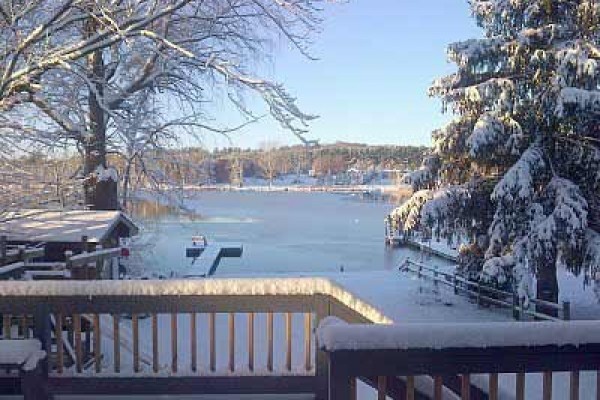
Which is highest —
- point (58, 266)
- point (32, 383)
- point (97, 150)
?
point (97, 150)

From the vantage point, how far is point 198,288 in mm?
4176

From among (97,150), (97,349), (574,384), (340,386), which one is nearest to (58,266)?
(97,150)

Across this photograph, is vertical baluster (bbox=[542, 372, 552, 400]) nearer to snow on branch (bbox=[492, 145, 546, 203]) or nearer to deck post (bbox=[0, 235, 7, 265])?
deck post (bbox=[0, 235, 7, 265])

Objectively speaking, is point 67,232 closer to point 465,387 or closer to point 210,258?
point 465,387

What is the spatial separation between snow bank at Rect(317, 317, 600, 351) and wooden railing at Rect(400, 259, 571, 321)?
378 inches

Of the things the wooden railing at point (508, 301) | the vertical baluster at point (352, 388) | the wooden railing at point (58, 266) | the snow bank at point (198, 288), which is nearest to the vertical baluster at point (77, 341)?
the snow bank at point (198, 288)

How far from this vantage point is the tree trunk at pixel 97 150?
7.53m

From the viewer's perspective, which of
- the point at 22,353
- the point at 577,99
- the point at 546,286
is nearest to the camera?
the point at 22,353

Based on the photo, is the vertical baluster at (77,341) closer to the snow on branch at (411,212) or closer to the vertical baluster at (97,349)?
the vertical baluster at (97,349)

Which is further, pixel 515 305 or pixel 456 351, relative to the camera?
pixel 515 305

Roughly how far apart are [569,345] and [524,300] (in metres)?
10.7

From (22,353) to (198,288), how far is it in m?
1.11

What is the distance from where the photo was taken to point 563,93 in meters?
11.8

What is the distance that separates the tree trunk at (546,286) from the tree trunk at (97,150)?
9435mm
